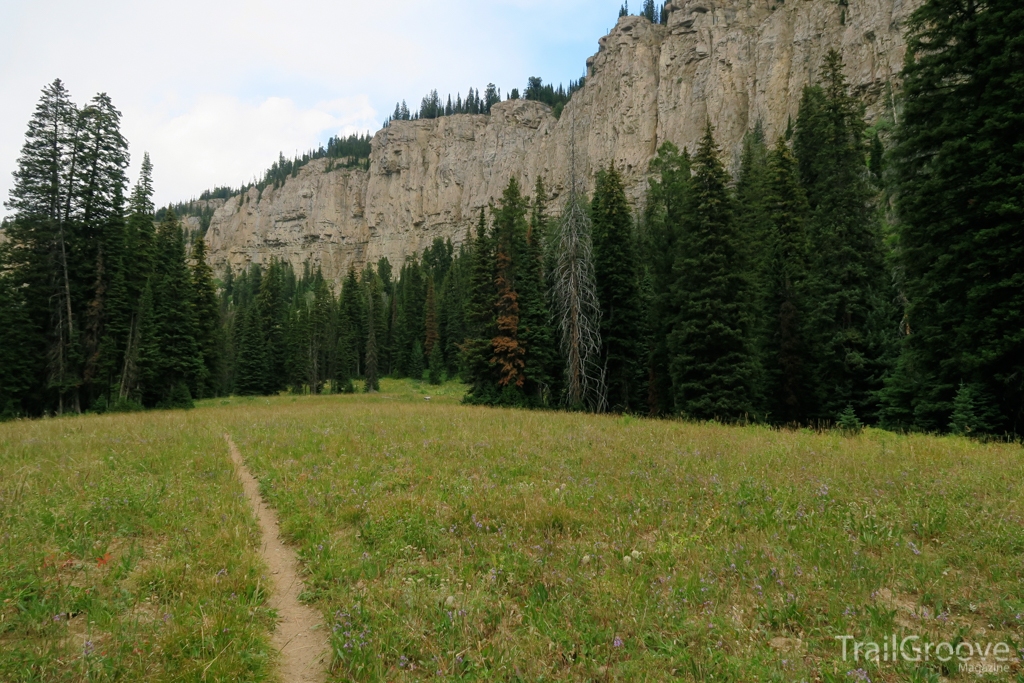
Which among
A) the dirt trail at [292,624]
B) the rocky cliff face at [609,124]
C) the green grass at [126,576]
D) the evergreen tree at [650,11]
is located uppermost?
the evergreen tree at [650,11]

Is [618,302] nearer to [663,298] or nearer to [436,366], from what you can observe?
[663,298]

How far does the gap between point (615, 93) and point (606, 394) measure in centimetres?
11451

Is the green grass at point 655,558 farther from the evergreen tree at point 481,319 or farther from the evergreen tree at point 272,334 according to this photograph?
the evergreen tree at point 272,334

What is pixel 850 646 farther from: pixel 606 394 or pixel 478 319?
pixel 478 319

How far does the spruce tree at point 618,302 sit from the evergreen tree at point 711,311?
5481 mm

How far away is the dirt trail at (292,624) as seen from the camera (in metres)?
3.86

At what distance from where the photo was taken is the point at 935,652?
3.53 m

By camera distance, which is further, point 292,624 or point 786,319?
point 786,319

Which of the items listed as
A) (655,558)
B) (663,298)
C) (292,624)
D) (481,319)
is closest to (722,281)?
(663,298)

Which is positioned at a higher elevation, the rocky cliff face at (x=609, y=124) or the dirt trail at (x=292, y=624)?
the rocky cliff face at (x=609, y=124)

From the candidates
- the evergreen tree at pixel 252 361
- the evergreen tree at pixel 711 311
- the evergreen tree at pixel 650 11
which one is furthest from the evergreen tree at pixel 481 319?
the evergreen tree at pixel 650 11

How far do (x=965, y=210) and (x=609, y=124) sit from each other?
117m

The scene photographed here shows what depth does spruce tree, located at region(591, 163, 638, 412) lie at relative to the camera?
104 ft

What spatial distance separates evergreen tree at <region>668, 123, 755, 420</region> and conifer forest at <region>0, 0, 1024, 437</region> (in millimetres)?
134
